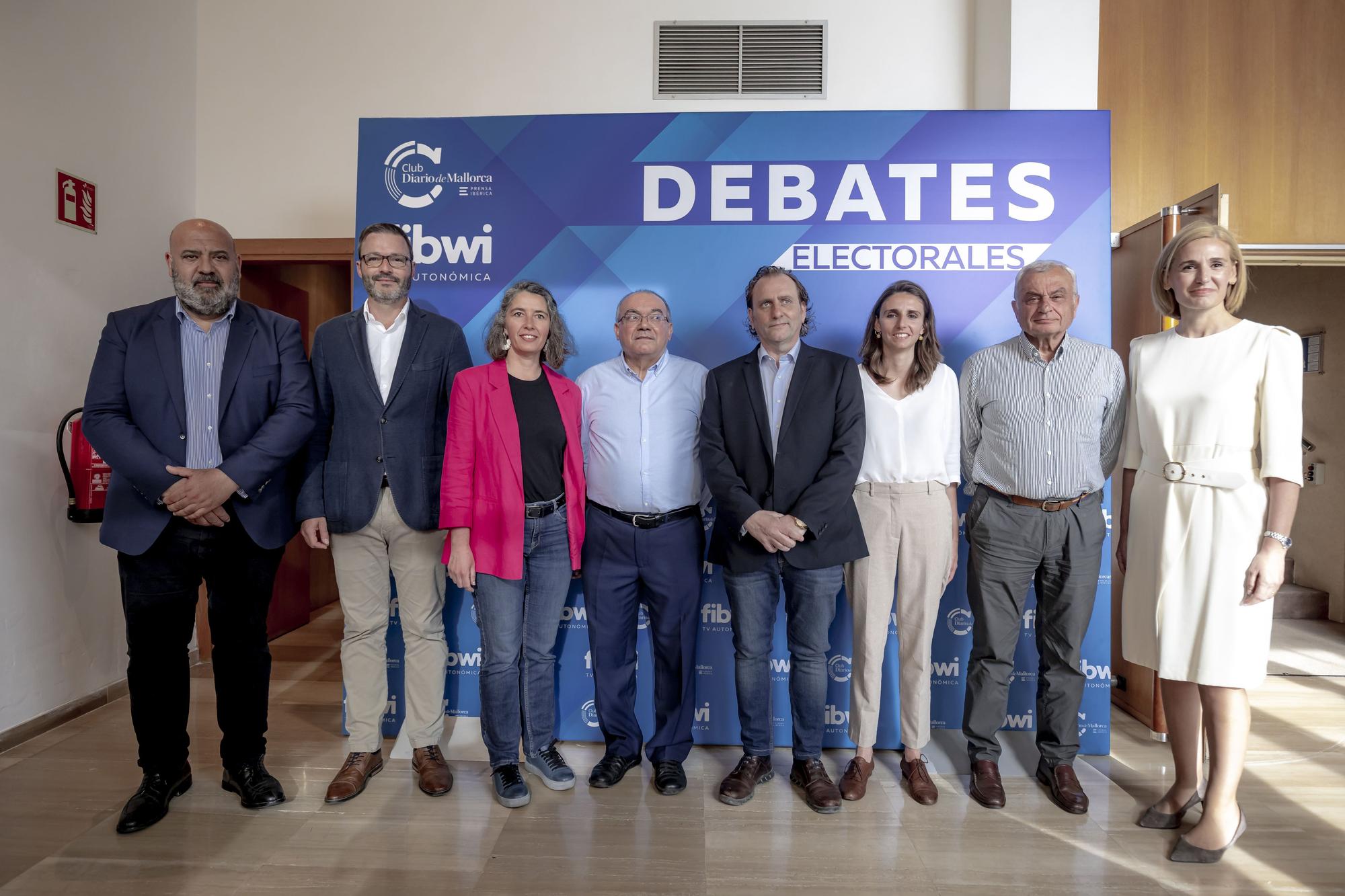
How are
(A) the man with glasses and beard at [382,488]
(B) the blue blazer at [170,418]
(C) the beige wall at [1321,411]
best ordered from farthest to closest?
(C) the beige wall at [1321,411] → (A) the man with glasses and beard at [382,488] → (B) the blue blazer at [170,418]

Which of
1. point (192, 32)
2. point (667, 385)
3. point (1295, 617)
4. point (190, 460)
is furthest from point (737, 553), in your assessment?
point (1295, 617)

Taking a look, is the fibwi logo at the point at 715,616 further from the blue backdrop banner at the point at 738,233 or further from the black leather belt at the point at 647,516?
the black leather belt at the point at 647,516

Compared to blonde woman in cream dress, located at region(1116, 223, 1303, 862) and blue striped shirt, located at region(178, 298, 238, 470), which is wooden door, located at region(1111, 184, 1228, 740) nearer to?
blonde woman in cream dress, located at region(1116, 223, 1303, 862)

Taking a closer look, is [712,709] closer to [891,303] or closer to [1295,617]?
[891,303]

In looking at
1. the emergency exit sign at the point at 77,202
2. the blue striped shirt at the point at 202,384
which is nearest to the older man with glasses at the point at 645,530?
A: the blue striped shirt at the point at 202,384

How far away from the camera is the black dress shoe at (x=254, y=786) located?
266 cm

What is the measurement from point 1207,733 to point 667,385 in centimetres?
215

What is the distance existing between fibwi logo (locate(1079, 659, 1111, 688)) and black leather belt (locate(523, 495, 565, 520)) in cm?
233

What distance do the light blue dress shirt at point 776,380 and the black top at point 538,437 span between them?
0.76 m

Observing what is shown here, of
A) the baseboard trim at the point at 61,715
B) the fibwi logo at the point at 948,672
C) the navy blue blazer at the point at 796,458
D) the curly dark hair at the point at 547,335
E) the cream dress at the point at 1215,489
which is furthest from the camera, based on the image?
the fibwi logo at the point at 948,672

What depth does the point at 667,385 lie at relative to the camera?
9.37ft

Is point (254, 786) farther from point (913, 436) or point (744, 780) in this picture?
point (913, 436)

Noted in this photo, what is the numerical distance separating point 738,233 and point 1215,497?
2.00 meters

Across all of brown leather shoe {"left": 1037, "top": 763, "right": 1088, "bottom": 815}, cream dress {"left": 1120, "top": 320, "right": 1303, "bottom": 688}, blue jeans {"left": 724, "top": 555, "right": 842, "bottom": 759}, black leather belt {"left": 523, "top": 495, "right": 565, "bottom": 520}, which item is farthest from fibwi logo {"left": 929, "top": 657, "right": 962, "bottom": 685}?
black leather belt {"left": 523, "top": 495, "right": 565, "bottom": 520}
